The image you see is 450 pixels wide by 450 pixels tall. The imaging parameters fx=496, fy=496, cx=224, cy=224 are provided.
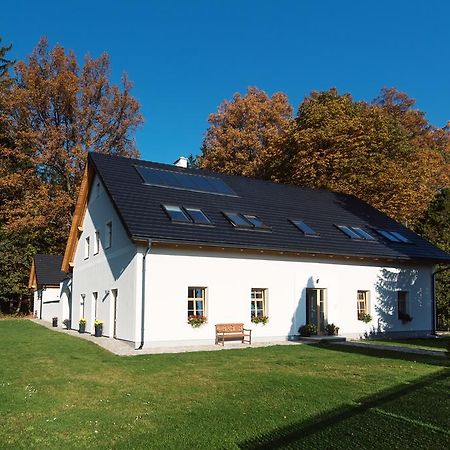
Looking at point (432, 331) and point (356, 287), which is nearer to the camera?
point (356, 287)

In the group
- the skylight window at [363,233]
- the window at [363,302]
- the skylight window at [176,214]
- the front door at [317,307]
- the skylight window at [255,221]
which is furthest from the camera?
the skylight window at [363,233]

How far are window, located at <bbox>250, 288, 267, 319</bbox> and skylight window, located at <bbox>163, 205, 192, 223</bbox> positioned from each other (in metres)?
3.73

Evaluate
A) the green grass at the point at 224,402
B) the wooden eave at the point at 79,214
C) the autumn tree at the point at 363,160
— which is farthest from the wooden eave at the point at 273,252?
the autumn tree at the point at 363,160

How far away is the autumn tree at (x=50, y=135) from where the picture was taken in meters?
36.2

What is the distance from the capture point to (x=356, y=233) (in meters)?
22.2

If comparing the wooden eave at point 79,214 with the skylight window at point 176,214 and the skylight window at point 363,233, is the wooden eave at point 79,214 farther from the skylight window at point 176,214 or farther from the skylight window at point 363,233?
the skylight window at point 363,233

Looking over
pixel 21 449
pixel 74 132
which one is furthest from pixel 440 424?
pixel 74 132

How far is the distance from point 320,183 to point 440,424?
27.3m

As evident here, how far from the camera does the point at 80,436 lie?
6121 mm

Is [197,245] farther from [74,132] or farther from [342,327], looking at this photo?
[74,132]

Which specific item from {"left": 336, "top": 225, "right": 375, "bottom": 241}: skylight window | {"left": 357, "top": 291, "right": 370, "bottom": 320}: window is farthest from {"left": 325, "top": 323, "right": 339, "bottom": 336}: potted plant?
{"left": 336, "top": 225, "right": 375, "bottom": 241}: skylight window

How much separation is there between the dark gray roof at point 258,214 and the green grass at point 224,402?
16.7ft

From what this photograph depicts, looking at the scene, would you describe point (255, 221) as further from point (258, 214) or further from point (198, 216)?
point (198, 216)

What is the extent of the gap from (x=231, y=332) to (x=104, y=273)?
596cm
